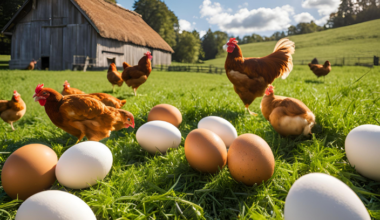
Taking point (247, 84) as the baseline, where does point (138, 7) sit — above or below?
above

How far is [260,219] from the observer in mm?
1274

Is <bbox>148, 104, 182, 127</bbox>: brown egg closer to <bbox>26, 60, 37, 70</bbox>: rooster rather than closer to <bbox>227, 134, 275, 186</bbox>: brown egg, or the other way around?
<bbox>227, 134, 275, 186</bbox>: brown egg

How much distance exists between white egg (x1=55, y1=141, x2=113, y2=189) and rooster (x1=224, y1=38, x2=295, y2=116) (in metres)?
2.86

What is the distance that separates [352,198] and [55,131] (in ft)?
13.1

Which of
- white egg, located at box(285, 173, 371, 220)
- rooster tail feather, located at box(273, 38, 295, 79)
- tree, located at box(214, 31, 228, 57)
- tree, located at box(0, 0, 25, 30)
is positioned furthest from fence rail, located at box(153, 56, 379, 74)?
tree, located at box(214, 31, 228, 57)

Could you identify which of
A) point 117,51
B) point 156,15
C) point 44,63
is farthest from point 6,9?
point 117,51

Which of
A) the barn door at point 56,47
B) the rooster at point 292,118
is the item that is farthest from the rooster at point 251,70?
the barn door at point 56,47

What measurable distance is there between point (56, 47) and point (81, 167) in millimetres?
19534

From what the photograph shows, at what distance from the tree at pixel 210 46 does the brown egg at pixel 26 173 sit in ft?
208

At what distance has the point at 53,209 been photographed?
4.09ft

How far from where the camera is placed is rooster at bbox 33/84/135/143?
267cm

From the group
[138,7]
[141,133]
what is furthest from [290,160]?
[138,7]

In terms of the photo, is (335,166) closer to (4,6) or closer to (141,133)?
(141,133)

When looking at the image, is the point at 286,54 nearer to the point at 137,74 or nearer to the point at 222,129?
the point at 222,129
